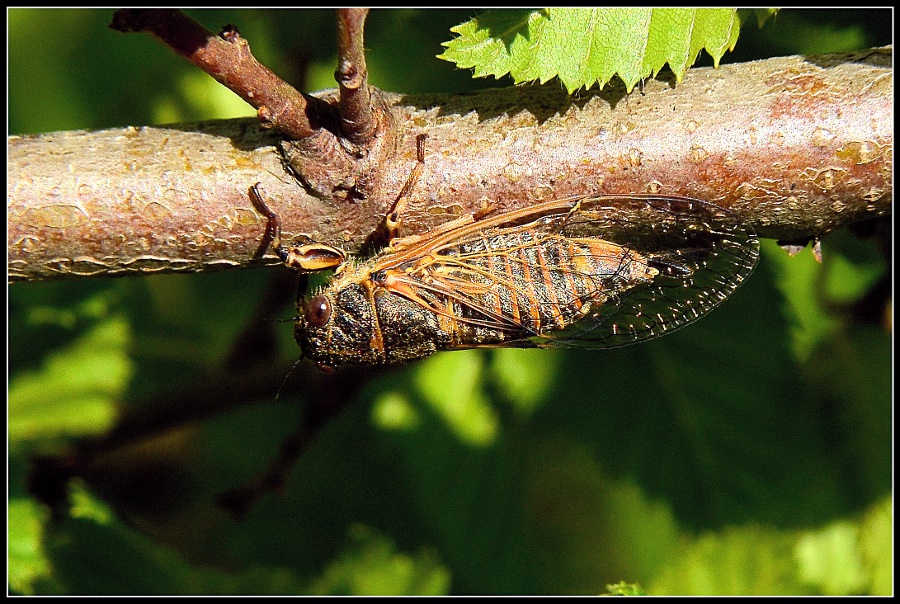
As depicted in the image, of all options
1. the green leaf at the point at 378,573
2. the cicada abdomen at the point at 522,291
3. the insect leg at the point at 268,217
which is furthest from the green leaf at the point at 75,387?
the insect leg at the point at 268,217

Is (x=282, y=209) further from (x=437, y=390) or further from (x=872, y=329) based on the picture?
(x=872, y=329)

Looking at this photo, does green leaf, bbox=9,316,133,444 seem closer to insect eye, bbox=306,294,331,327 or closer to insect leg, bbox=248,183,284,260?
insect eye, bbox=306,294,331,327

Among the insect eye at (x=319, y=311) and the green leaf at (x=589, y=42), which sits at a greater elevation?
the green leaf at (x=589, y=42)

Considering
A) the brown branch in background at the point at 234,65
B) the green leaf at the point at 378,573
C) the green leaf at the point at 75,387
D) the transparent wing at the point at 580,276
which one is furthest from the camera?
the green leaf at the point at 75,387

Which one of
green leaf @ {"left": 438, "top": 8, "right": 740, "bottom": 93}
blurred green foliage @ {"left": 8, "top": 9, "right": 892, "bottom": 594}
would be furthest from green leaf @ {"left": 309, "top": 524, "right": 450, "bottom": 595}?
green leaf @ {"left": 438, "top": 8, "right": 740, "bottom": 93}

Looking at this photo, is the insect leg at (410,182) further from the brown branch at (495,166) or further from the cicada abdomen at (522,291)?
the cicada abdomen at (522,291)

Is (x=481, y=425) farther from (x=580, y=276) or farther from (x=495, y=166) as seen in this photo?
(x=495, y=166)
